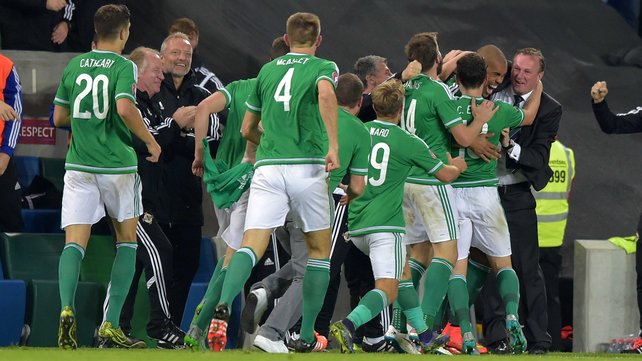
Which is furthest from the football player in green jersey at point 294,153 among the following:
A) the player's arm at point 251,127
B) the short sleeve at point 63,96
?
the short sleeve at point 63,96

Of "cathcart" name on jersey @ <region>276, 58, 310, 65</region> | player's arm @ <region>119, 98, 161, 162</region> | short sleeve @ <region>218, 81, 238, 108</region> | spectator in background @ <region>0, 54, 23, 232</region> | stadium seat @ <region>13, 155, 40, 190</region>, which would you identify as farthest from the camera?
stadium seat @ <region>13, 155, 40, 190</region>

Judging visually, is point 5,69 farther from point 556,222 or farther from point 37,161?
point 556,222

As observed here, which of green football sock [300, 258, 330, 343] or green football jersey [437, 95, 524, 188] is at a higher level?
green football jersey [437, 95, 524, 188]

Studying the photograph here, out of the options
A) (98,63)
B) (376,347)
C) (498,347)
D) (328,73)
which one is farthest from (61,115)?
(498,347)

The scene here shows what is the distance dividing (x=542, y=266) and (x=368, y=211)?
2.88 metres

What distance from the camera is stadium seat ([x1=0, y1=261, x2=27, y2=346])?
1061 cm

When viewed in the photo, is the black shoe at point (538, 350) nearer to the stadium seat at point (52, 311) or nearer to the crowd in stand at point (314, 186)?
the crowd in stand at point (314, 186)

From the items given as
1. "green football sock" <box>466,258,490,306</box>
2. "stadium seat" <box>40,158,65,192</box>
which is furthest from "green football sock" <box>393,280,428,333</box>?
"stadium seat" <box>40,158,65,192</box>

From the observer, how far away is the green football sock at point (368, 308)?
374 inches

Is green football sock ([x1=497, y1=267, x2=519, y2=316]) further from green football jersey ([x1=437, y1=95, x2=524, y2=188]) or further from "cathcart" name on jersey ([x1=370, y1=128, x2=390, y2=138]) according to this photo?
"cathcart" name on jersey ([x1=370, y1=128, x2=390, y2=138])

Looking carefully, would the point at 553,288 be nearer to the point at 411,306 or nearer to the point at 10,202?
the point at 411,306

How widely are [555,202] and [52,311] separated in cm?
407

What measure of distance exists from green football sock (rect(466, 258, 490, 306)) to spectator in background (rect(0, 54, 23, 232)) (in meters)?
3.22

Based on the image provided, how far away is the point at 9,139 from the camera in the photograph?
1083cm
